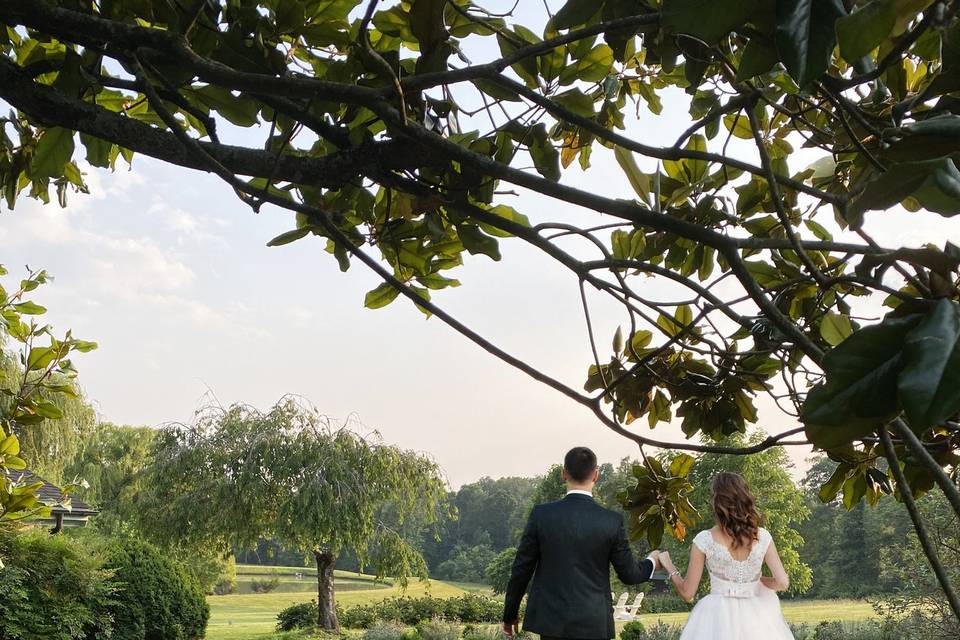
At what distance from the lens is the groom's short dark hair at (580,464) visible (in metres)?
2.96

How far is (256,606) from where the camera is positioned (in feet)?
86.3

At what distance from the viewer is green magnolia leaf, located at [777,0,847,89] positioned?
0.36 meters

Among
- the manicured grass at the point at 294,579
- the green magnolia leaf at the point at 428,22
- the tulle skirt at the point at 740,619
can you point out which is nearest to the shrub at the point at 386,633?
the tulle skirt at the point at 740,619

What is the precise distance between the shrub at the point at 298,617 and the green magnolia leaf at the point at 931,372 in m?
16.9

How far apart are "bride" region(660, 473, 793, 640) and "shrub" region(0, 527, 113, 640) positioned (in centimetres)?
724

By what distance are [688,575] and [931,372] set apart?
3.13 meters

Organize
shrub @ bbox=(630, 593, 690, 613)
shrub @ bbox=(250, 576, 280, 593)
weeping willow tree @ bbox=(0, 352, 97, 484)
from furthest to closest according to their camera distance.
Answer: shrub @ bbox=(250, 576, 280, 593)
shrub @ bbox=(630, 593, 690, 613)
weeping willow tree @ bbox=(0, 352, 97, 484)

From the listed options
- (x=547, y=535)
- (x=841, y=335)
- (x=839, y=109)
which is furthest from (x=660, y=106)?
(x=547, y=535)

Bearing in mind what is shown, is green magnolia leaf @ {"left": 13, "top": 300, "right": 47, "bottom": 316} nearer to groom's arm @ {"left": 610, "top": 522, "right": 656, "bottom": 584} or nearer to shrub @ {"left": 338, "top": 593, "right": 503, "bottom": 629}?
groom's arm @ {"left": 610, "top": 522, "right": 656, "bottom": 584}

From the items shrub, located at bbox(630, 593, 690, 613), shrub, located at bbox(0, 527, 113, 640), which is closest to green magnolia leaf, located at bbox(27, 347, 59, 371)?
shrub, located at bbox(0, 527, 113, 640)

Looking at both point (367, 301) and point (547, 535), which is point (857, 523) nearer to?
point (547, 535)

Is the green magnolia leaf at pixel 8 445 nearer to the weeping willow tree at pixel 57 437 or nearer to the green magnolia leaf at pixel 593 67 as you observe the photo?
the green magnolia leaf at pixel 593 67

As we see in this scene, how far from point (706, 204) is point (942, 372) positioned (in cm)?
71

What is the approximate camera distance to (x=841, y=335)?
34.5 inches
